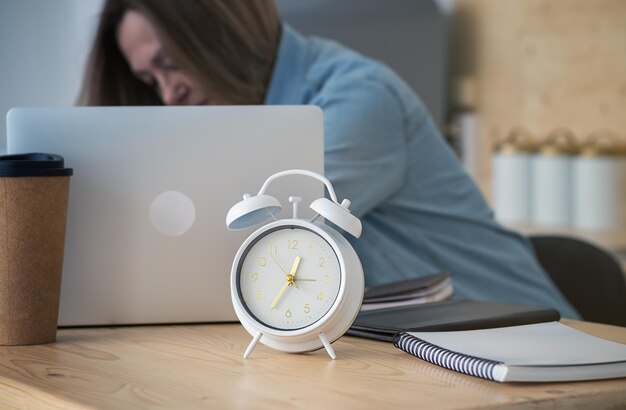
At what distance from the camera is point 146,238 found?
1.20 metres

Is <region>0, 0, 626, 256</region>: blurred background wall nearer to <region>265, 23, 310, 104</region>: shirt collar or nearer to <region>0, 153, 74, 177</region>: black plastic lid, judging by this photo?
<region>265, 23, 310, 104</region>: shirt collar

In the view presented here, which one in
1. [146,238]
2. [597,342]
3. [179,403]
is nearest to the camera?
[179,403]

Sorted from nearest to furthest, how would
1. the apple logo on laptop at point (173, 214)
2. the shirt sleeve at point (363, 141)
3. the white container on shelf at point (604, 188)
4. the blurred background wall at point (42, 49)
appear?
the apple logo on laptop at point (173, 214) < the shirt sleeve at point (363, 141) < the blurred background wall at point (42, 49) < the white container on shelf at point (604, 188)

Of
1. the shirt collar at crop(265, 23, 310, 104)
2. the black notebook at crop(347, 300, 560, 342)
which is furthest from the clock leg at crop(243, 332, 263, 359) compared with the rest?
the shirt collar at crop(265, 23, 310, 104)

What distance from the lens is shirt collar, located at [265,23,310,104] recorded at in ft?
6.40

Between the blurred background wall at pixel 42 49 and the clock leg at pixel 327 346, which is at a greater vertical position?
the blurred background wall at pixel 42 49

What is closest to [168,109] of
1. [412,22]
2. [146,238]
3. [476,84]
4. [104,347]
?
[146,238]

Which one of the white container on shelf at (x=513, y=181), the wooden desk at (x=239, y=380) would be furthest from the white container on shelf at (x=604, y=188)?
the wooden desk at (x=239, y=380)

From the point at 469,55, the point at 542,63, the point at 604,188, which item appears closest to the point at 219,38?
the point at 604,188

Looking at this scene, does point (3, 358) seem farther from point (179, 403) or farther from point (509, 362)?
point (509, 362)

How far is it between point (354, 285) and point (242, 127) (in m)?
0.31

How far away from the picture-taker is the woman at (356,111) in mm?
1673

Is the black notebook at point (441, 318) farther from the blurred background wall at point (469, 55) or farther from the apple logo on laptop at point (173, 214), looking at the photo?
the blurred background wall at point (469, 55)

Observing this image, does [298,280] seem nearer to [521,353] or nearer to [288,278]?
[288,278]
